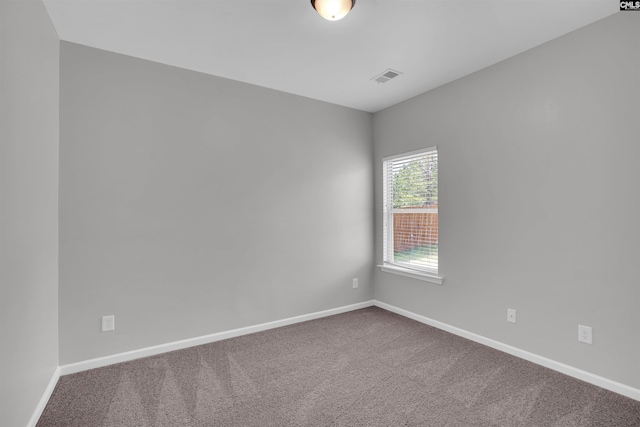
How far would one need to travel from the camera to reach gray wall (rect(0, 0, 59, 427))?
151 cm

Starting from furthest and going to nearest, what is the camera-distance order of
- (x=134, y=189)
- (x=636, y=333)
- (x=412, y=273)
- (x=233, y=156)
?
(x=412, y=273)
(x=233, y=156)
(x=134, y=189)
(x=636, y=333)

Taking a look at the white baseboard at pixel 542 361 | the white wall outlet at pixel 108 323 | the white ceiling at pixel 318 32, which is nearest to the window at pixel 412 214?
the white baseboard at pixel 542 361

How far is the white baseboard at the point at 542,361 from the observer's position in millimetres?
2166

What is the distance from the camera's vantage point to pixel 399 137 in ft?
12.8

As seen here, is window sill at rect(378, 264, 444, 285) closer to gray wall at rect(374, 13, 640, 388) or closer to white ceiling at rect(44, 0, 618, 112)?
gray wall at rect(374, 13, 640, 388)

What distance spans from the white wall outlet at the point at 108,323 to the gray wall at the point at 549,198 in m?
3.05

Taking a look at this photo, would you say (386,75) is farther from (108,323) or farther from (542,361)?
(108,323)

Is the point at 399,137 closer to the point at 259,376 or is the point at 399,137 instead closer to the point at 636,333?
the point at 636,333

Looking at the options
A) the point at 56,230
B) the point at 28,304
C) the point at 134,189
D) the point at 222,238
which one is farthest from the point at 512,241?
the point at 56,230

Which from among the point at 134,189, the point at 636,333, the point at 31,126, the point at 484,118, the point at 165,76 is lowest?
the point at 636,333

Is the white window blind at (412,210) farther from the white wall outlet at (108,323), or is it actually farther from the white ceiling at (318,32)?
the white wall outlet at (108,323)

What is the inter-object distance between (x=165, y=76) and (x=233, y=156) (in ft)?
2.99

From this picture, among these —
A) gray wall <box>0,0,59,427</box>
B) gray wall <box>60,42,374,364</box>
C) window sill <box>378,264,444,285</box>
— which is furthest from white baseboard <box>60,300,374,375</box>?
window sill <box>378,264,444,285</box>

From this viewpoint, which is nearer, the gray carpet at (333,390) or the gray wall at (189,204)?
the gray carpet at (333,390)
